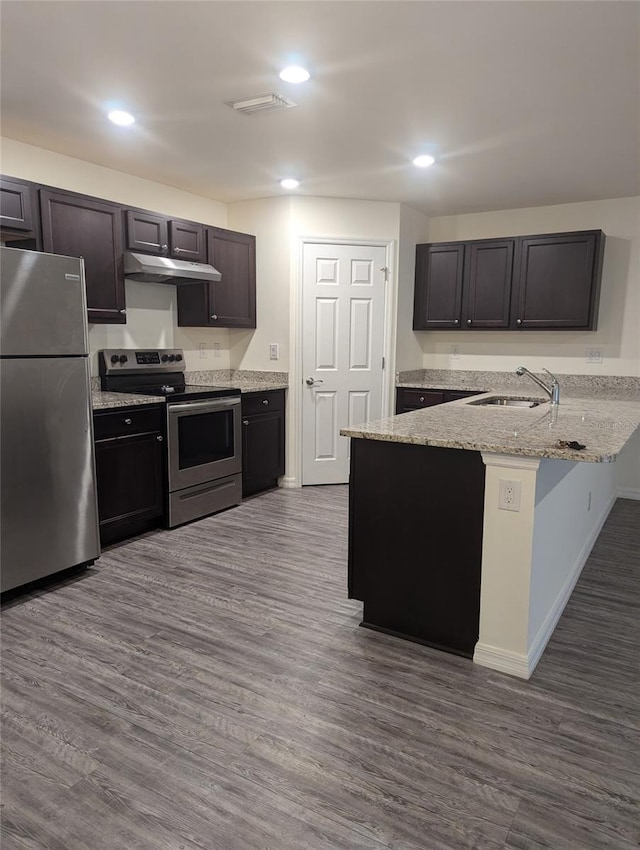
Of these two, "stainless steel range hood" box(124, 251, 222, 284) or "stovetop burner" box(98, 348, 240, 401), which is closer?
"stainless steel range hood" box(124, 251, 222, 284)

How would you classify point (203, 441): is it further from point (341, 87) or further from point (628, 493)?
point (628, 493)

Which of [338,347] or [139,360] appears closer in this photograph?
[139,360]

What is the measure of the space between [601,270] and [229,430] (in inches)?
133

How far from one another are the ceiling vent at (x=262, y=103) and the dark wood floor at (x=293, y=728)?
2506 mm

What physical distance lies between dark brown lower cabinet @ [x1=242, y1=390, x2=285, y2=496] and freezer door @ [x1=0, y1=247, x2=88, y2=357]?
5.80 ft

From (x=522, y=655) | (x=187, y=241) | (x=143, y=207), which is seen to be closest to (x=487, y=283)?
(x=187, y=241)

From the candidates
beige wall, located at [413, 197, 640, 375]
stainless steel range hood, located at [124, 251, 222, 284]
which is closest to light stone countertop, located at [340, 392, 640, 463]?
beige wall, located at [413, 197, 640, 375]

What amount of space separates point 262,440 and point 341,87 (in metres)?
2.78

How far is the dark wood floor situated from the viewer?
1.54 m

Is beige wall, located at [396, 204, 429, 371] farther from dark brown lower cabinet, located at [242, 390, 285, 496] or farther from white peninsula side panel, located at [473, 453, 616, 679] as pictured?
white peninsula side panel, located at [473, 453, 616, 679]

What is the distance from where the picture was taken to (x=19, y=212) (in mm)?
3184

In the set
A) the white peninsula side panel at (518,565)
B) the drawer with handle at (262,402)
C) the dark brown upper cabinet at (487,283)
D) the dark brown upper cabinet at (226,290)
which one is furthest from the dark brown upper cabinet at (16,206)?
the dark brown upper cabinet at (487,283)

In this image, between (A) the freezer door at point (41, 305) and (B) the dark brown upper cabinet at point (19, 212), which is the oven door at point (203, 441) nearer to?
(A) the freezer door at point (41, 305)

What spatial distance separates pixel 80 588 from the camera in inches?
119
